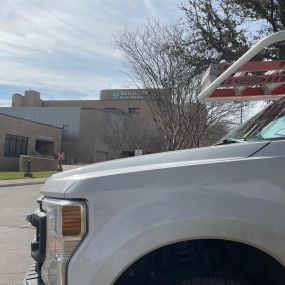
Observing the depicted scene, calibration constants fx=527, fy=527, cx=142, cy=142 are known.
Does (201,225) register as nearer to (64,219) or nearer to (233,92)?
(64,219)

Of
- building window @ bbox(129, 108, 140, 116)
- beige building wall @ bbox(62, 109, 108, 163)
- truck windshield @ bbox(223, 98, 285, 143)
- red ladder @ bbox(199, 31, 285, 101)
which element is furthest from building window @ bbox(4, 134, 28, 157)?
truck windshield @ bbox(223, 98, 285, 143)

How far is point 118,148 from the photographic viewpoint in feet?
193

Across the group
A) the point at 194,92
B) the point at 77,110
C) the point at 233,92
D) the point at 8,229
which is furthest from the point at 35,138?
the point at 233,92

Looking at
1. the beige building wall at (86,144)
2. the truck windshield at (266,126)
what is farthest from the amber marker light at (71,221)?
the beige building wall at (86,144)

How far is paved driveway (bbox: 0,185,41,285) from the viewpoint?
22.5ft

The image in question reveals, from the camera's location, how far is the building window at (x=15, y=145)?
5356 cm

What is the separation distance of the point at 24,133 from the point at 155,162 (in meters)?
55.6

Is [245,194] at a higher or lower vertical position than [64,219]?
higher

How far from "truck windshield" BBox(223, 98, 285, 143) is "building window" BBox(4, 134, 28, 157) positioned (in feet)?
169

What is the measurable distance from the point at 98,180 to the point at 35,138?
2306 inches

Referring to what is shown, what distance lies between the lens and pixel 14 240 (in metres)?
9.55

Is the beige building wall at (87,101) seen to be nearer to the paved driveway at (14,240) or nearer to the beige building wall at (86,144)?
the beige building wall at (86,144)

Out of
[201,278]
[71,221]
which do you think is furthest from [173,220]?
[71,221]

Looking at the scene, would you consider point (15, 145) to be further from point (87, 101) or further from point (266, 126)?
point (266, 126)
